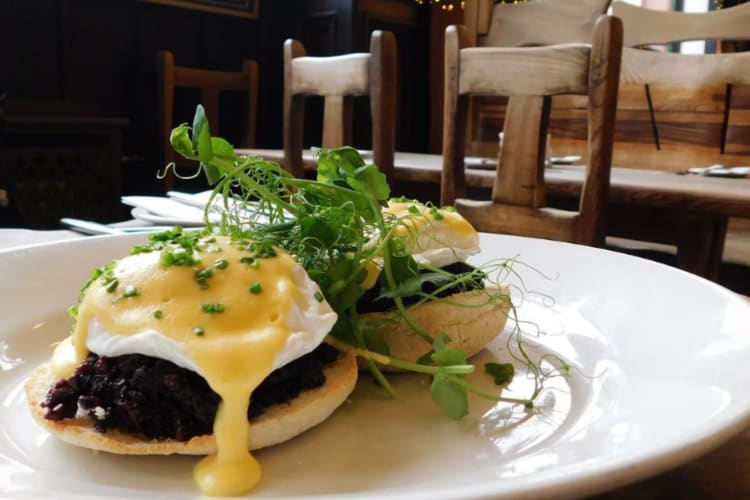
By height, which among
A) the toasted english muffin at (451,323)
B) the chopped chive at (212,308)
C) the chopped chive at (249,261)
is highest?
the chopped chive at (249,261)

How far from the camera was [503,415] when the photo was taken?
2.55 ft

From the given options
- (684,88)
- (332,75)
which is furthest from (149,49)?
(684,88)

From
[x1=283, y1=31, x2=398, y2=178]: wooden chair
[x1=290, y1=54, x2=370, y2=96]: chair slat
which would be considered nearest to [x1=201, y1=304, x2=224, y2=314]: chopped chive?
[x1=283, y1=31, x2=398, y2=178]: wooden chair

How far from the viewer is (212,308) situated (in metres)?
0.64

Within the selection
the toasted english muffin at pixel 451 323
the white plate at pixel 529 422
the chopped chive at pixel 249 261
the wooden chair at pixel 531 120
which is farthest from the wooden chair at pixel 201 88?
the chopped chive at pixel 249 261

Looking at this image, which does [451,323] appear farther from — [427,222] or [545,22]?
[545,22]

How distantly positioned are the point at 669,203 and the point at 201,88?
2955 millimetres

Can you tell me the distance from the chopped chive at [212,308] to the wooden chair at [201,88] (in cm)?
337

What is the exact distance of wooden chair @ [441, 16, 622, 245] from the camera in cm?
197

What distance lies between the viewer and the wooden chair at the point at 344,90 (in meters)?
2.40

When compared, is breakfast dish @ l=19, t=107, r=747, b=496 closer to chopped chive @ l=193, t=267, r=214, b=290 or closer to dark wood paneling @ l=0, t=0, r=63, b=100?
chopped chive @ l=193, t=267, r=214, b=290

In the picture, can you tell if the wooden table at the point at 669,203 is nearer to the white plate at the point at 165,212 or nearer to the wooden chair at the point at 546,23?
the wooden chair at the point at 546,23

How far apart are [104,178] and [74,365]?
2994mm

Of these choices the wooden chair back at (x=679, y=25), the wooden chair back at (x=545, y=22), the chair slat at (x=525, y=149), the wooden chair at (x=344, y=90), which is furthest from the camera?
the wooden chair back at (x=545, y=22)
